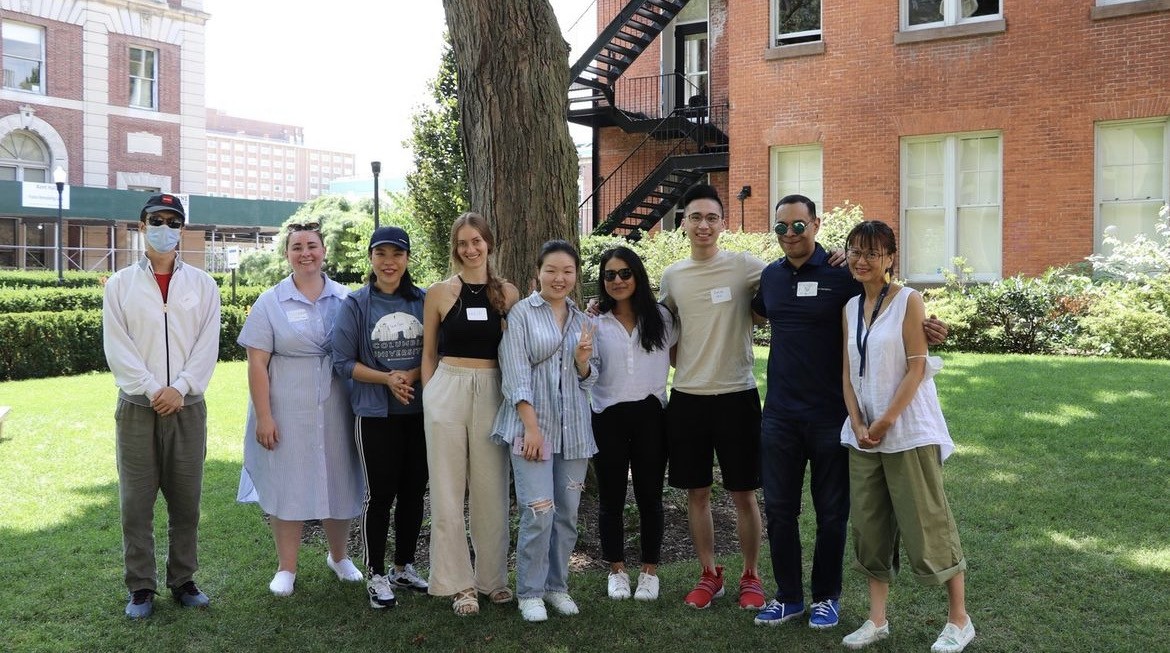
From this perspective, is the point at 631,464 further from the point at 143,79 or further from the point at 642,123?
the point at 143,79

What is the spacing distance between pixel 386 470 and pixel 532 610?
1008mm

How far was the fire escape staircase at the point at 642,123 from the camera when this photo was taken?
63.8 ft

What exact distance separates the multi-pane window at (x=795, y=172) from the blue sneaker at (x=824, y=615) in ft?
44.7

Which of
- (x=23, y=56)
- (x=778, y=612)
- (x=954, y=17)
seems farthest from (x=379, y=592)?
(x=23, y=56)

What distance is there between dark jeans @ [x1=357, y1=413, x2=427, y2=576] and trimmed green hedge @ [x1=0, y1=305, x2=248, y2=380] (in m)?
10.5

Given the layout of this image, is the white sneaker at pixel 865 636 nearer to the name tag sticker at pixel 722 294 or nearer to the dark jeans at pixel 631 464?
the dark jeans at pixel 631 464

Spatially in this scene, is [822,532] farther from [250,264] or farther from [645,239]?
[250,264]

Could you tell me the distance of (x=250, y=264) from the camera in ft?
104

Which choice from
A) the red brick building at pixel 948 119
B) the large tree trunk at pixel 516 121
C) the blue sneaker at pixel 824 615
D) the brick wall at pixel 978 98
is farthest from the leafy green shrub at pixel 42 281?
the blue sneaker at pixel 824 615

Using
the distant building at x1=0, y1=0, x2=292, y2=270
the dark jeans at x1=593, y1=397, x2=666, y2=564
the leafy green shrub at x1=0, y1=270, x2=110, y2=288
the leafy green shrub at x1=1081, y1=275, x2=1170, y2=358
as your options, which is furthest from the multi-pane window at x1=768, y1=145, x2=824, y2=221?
the distant building at x1=0, y1=0, x2=292, y2=270

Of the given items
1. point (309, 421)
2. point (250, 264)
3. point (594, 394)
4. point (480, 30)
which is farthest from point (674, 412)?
point (250, 264)

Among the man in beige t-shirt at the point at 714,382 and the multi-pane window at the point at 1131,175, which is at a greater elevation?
the multi-pane window at the point at 1131,175

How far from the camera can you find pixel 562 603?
15.7 ft

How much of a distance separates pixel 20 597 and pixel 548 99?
4122 mm
